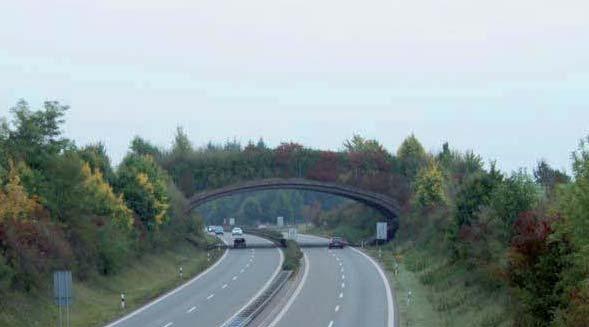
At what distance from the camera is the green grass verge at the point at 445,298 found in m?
33.3

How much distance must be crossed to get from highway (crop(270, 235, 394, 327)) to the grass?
22.6ft

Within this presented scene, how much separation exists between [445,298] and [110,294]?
16291 millimetres

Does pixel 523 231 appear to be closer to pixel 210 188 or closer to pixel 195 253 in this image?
pixel 195 253

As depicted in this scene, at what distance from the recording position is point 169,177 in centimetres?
8462

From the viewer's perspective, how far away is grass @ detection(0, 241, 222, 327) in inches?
1437

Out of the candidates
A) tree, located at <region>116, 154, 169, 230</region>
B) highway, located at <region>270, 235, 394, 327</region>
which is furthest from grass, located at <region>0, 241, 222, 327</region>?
highway, located at <region>270, 235, 394, 327</region>

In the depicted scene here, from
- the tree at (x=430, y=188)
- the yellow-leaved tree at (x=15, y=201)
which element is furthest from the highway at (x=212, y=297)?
the tree at (x=430, y=188)

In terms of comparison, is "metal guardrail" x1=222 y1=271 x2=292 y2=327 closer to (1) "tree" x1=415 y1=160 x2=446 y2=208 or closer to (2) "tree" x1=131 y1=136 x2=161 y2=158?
(1) "tree" x1=415 y1=160 x2=446 y2=208

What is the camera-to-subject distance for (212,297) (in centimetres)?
4591

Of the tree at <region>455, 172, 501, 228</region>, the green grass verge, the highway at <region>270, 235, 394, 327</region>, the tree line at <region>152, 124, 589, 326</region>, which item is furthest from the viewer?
the tree at <region>455, 172, 501, 228</region>

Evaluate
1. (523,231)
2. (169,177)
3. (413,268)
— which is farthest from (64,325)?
(169,177)

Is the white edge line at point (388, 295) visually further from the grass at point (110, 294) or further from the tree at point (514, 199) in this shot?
the grass at point (110, 294)

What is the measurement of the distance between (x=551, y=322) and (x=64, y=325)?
1893 centimetres

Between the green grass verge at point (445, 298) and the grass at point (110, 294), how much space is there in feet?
37.6
